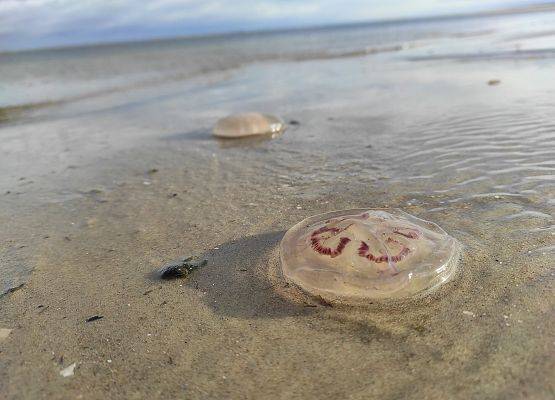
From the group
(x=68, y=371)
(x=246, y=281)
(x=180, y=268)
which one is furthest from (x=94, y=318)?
(x=246, y=281)

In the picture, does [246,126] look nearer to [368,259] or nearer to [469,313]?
[368,259]

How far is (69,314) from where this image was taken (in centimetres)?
218

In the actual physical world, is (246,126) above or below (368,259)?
below

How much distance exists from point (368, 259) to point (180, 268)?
40.0 inches

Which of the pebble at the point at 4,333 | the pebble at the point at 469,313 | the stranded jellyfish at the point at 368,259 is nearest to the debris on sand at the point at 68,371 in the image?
the pebble at the point at 4,333

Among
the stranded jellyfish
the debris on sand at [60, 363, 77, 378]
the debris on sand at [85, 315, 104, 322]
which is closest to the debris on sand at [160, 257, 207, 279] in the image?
the debris on sand at [85, 315, 104, 322]

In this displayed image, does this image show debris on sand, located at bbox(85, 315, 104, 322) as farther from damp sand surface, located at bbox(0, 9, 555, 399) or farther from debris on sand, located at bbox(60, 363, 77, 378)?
debris on sand, located at bbox(60, 363, 77, 378)

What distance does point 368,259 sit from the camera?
202 cm

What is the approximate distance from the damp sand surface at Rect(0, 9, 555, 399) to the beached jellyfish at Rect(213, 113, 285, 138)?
0.17 meters

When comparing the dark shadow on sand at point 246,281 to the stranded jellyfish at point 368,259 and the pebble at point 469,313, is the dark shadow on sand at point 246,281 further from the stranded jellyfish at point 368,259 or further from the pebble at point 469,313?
→ the pebble at point 469,313

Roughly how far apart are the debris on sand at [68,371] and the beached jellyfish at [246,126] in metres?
3.98

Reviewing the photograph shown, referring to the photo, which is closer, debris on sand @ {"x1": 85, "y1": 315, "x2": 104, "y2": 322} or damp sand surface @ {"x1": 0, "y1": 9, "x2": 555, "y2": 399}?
damp sand surface @ {"x1": 0, "y1": 9, "x2": 555, "y2": 399}

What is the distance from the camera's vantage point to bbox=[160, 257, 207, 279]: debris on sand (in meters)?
2.44

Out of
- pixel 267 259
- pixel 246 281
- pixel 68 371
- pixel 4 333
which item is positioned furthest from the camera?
pixel 267 259
